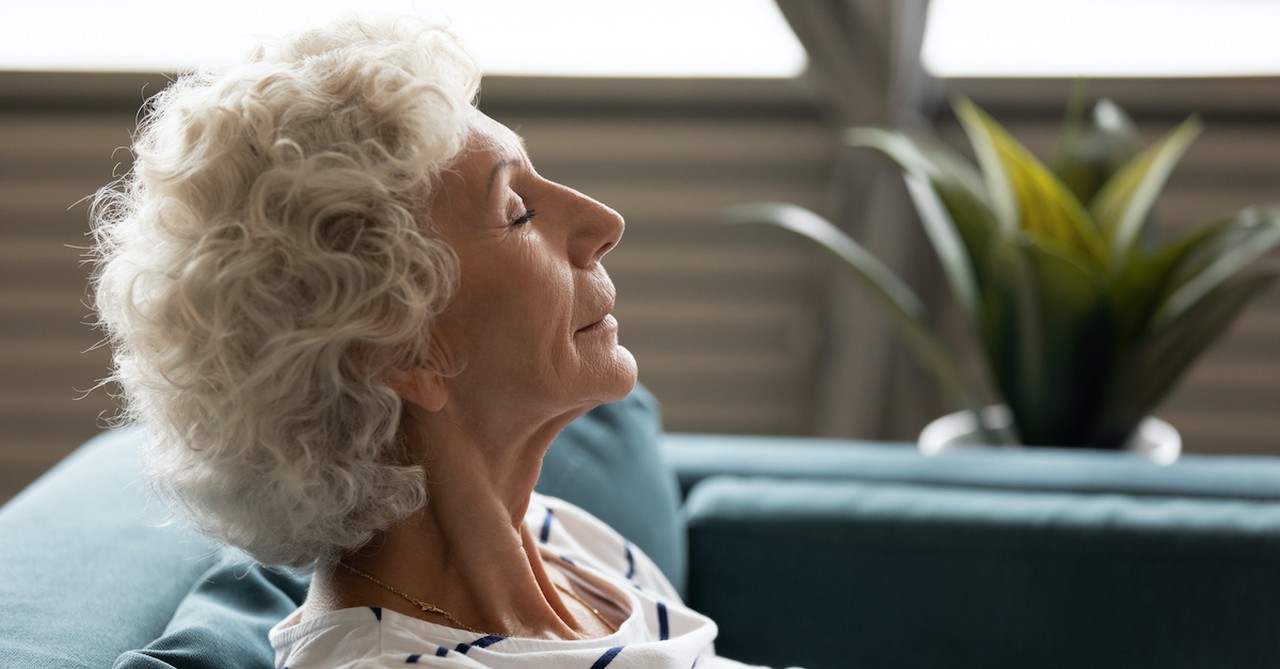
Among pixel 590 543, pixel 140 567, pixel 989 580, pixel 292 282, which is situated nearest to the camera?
pixel 292 282

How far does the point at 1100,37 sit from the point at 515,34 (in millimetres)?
1475

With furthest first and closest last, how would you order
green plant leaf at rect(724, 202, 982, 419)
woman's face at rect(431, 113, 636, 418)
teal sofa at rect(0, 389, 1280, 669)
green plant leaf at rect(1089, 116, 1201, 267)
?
green plant leaf at rect(724, 202, 982, 419), green plant leaf at rect(1089, 116, 1201, 267), teal sofa at rect(0, 389, 1280, 669), woman's face at rect(431, 113, 636, 418)

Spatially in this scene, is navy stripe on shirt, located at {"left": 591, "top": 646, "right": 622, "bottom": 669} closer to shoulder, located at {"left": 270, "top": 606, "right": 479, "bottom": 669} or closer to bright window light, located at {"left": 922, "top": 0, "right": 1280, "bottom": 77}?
shoulder, located at {"left": 270, "top": 606, "right": 479, "bottom": 669}

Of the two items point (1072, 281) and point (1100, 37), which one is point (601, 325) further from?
point (1100, 37)

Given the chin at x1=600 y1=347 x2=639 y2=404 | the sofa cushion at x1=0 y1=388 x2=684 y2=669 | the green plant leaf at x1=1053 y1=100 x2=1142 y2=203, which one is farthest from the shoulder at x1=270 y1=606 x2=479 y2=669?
the green plant leaf at x1=1053 y1=100 x2=1142 y2=203

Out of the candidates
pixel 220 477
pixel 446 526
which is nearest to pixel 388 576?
pixel 446 526

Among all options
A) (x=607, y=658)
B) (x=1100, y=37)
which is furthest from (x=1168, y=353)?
(x=607, y=658)

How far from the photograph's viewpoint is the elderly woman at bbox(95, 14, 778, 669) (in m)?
0.98

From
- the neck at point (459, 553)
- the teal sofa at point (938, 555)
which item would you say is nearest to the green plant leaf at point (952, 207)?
the teal sofa at point (938, 555)

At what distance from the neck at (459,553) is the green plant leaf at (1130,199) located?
1408 mm

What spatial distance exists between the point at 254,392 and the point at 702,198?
2.24 m

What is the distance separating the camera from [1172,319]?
2113mm

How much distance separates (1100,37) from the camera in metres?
3.05

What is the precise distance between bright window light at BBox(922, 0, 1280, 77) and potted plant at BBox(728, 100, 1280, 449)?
2.28ft
